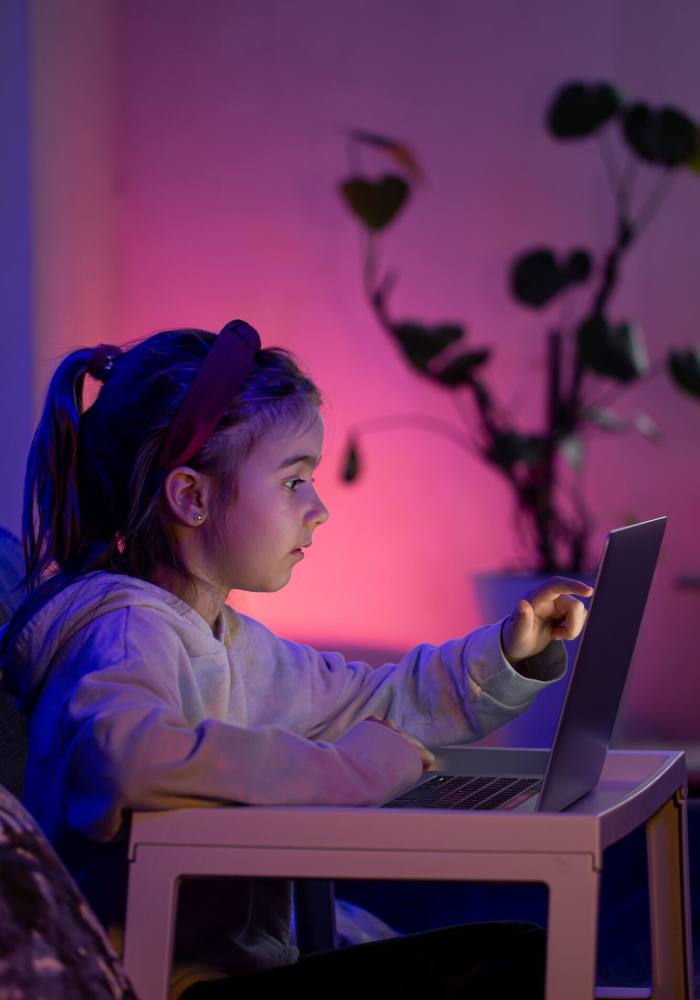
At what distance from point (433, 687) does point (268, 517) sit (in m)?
0.28

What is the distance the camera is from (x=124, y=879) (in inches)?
41.6

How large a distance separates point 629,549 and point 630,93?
129 inches

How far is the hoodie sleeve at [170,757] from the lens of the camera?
35.2 inches

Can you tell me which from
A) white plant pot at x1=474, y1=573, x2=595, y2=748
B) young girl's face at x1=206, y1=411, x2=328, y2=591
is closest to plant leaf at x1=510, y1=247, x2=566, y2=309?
white plant pot at x1=474, y1=573, x2=595, y2=748

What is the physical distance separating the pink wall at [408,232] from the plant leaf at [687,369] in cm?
43

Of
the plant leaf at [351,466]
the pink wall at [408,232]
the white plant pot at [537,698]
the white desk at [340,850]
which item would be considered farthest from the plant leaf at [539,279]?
the white desk at [340,850]

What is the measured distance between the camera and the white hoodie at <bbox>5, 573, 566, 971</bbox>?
91cm

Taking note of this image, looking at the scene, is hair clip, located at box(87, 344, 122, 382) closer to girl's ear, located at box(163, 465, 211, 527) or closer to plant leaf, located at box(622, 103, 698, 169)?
girl's ear, located at box(163, 465, 211, 527)

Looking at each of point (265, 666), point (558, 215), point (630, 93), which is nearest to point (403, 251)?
point (558, 215)

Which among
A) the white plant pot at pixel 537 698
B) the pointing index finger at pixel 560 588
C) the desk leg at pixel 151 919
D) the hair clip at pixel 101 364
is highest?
the hair clip at pixel 101 364

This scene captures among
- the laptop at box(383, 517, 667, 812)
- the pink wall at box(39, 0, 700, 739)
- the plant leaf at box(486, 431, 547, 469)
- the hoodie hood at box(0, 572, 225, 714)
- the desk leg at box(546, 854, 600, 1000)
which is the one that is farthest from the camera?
the pink wall at box(39, 0, 700, 739)

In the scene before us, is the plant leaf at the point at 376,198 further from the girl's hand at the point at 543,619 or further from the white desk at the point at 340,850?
the white desk at the point at 340,850

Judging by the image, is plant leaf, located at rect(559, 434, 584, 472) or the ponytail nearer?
the ponytail

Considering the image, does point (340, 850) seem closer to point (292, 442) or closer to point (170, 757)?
point (170, 757)
